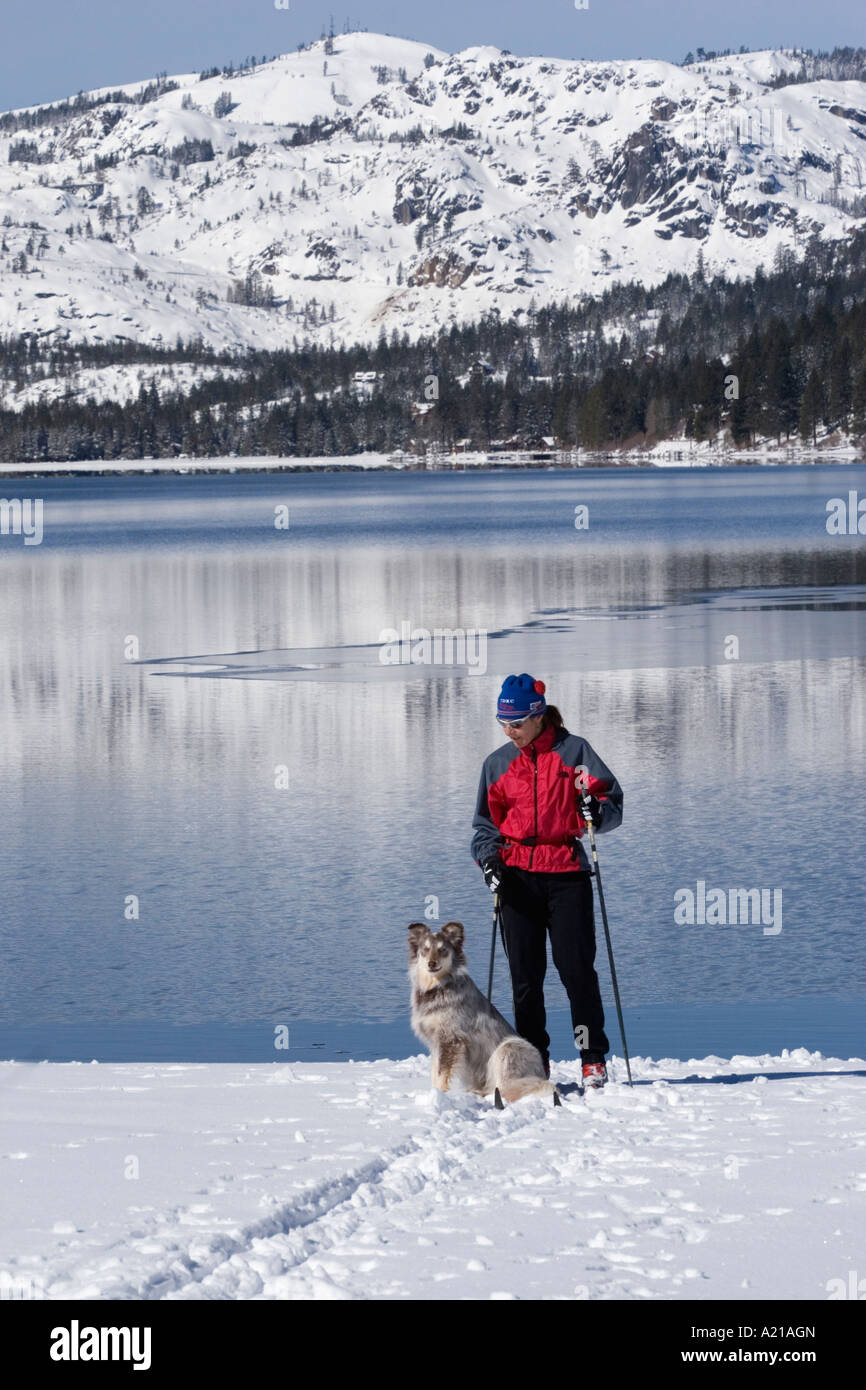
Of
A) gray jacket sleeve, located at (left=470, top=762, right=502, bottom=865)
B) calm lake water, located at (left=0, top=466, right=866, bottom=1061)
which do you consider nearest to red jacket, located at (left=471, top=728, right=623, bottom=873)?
gray jacket sleeve, located at (left=470, top=762, right=502, bottom=865)

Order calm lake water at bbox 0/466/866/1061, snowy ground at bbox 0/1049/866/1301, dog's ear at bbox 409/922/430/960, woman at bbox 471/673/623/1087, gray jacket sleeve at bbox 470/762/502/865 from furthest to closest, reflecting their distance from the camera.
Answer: calm lake water at bbox 0/466/866/1061, gray jacket sleeve at bbox 470/762/502/865, woman at bbox 471/673/623/1087, dog's ear at bbox 409/922/430/960, snowy ground at bbox 0/1049/866/1301

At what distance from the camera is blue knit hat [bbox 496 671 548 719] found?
27.7 feet

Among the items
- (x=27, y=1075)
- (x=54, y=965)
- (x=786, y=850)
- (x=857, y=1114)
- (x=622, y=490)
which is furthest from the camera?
(x=622, y=490)

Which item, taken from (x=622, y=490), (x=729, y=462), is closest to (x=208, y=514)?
(x=622, y=490)

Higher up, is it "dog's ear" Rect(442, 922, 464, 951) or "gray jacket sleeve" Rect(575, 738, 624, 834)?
"gray jacket sleeve" Rect(575, 738, 624, 834)

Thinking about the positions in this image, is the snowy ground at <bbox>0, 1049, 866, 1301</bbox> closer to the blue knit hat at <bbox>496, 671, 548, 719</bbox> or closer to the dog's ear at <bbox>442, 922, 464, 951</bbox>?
the dog's ear at <bbox>442, 922, 464, 951</bbox>

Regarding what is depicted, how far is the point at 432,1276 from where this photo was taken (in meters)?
5.79

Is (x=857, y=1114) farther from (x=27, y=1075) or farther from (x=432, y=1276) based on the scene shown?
(x=27, y=1075)

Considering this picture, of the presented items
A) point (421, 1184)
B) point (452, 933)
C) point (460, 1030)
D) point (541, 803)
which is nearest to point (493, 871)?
point (541, 803)

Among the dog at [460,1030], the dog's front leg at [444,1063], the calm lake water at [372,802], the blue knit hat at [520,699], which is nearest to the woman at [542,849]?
the blue knit hat at [520,699]

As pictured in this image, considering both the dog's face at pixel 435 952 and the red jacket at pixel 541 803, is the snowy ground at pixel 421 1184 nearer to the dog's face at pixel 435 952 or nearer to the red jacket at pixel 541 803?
the dog's face at pixel 435 952

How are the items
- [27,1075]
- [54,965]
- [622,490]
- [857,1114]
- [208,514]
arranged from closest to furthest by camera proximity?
[857,1114] → [27,1075] → [54,965] → [208,514] → [622,490]

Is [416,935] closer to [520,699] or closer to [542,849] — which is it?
[542,849]
